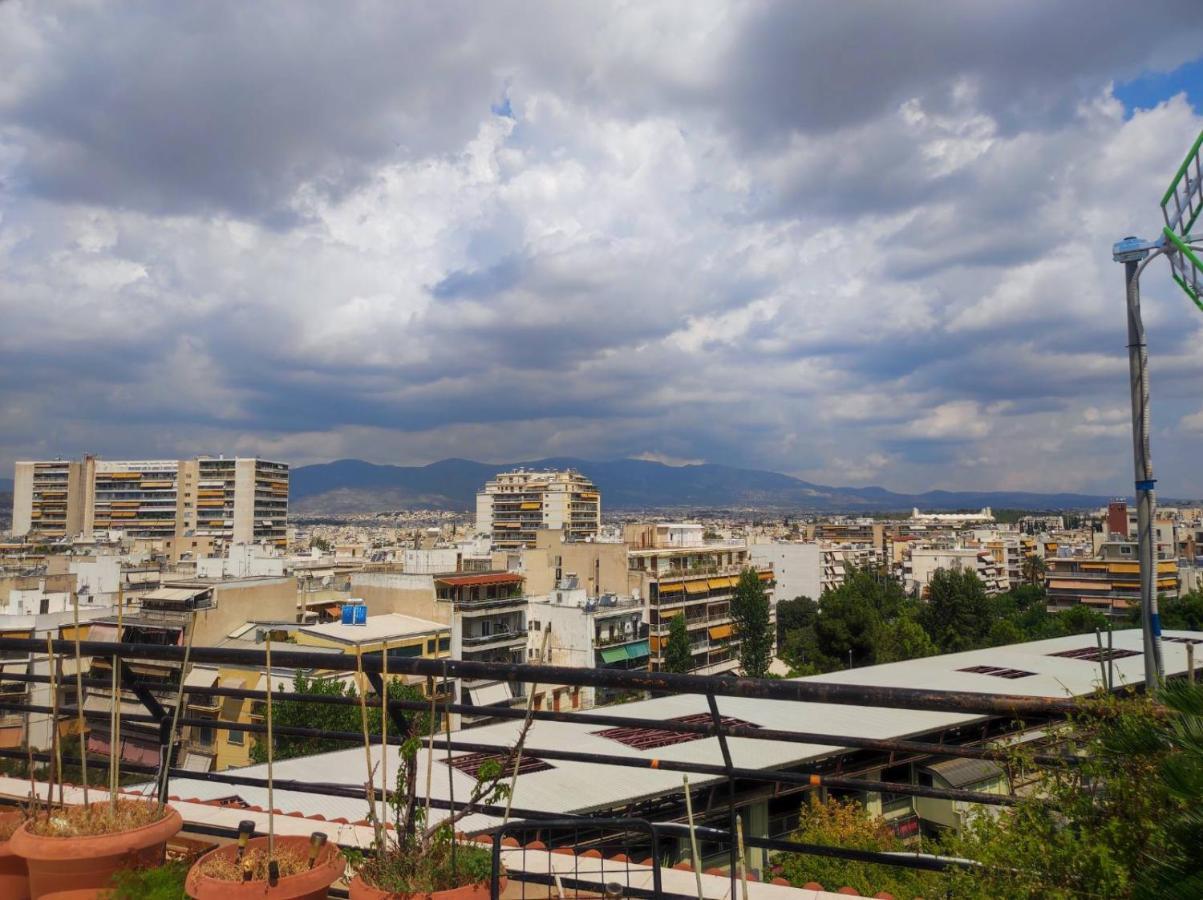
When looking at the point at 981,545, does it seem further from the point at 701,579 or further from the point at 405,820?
the point at 405,820

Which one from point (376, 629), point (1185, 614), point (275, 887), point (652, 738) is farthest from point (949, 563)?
point (275, 887)

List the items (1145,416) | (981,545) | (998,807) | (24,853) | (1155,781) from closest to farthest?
(1155,781), (998,807), (24,853), (1145,416), (981,545)

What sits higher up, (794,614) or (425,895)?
(425,895)

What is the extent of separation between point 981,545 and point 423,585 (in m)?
82.1

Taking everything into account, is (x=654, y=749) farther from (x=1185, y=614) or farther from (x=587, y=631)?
(x=1185, y=614)

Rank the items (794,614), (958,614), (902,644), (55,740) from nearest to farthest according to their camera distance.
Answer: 1. (55,740)
2. (902,644)
3. (958,614)
4. (794,614)

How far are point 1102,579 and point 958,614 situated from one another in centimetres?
3311

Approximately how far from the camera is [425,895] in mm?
2066

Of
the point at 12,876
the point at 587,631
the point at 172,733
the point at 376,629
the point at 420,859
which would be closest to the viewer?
the point at 420,859

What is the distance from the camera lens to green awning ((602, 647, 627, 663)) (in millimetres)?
40219

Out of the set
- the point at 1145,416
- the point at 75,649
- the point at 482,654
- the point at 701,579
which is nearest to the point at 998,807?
the point at 75,649

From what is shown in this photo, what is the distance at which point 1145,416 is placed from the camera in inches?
216

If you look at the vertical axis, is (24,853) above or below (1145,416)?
below

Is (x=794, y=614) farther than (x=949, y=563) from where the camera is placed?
No
